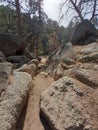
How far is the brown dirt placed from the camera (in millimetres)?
7004

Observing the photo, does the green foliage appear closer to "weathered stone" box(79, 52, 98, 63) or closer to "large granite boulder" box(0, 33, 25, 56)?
"large granite boulder" box(0, 33, 25, 56)

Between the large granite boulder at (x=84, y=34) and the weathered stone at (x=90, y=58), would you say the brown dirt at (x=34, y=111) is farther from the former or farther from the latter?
the large granite boulder at (x=84, y=34)

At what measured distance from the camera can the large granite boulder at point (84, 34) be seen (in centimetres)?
1451

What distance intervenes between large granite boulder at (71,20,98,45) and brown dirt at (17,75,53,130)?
546 centimetres

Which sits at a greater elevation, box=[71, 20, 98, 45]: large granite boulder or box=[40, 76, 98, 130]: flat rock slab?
box=[71, 20, 98, 45]: large granite boulder

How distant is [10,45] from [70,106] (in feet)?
31.0

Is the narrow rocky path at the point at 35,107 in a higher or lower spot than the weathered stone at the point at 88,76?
lower

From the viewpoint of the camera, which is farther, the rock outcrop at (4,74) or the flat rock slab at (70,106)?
the rock outcrop at (4,74)

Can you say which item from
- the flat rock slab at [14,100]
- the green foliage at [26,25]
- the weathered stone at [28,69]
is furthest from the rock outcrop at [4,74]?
the green foliage at [26,25]

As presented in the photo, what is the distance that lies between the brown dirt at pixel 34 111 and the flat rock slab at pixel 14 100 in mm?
242

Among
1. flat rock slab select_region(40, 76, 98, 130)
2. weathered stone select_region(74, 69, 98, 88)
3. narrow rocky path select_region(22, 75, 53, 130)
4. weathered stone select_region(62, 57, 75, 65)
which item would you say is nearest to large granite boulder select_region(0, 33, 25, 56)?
weathered stone select_region(62, 57, 75, 65)

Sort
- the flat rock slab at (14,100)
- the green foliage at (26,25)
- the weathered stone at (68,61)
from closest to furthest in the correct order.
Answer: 1. the flat rock slab at (14,100)
2. the weathered stone at (68,61)
3. the green foliage at (26,25)

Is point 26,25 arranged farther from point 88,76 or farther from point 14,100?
point 14,100

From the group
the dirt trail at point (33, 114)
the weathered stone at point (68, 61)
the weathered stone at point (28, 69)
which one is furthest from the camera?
the weathered stone at point (68, 61)
